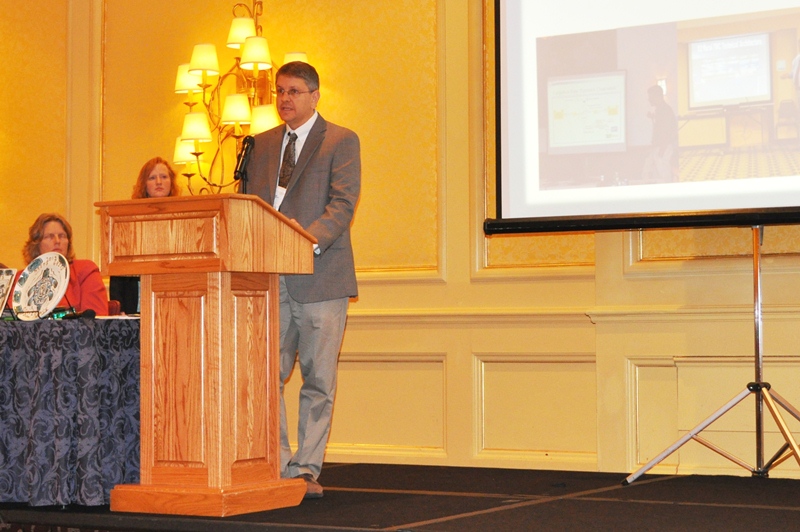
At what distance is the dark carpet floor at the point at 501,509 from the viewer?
9.78 ft

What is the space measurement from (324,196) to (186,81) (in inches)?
82.4

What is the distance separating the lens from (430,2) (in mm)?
5078

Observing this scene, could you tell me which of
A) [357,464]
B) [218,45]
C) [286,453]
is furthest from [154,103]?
[286,453]

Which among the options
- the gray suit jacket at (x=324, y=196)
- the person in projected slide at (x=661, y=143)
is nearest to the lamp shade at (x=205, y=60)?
the gray suit jacket at (x=324, y=196)

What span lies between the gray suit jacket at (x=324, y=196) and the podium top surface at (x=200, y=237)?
0.84ft

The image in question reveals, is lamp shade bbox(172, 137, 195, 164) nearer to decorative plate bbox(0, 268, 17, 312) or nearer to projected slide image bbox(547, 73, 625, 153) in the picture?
decorative plate bbox(0, 268, 17, 312)

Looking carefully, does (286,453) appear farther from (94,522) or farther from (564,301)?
(564,301)

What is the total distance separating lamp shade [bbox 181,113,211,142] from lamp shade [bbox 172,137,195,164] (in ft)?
0.30

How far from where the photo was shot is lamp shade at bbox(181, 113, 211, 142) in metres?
5.29

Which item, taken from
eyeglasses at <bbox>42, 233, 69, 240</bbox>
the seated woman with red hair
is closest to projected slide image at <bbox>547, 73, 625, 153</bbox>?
the seated woman with red hair

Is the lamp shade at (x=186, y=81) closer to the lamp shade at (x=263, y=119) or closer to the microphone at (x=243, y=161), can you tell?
the lamp shade at (x=263, y=119)

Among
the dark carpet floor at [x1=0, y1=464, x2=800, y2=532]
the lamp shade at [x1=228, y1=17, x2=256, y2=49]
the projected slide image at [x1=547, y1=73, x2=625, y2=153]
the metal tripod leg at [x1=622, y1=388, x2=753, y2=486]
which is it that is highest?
the lamp shade at [x1=228, y1=17, x2=256, y2=49]

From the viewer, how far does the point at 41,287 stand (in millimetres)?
3555

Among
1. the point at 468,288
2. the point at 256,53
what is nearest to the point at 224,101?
the point at 256,53
